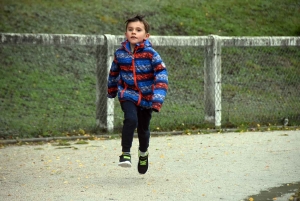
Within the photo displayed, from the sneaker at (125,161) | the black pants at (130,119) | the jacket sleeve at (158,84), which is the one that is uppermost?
the jacket sleeve at (158,84)

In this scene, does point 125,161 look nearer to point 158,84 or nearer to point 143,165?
point 143,165

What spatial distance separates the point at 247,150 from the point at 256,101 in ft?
15.6

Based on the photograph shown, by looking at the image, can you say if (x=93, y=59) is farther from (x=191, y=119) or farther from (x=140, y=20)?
(x=140, y=20)

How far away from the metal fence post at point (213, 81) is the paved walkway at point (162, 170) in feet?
4.20

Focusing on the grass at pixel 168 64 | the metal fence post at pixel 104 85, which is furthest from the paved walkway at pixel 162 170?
the grass at pixel 168 64

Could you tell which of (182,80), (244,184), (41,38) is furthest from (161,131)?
(244,184)

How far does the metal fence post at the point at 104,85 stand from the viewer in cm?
1133

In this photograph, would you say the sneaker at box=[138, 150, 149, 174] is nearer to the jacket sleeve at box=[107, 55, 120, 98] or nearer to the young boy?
the young boy

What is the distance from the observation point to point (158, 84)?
279 inches

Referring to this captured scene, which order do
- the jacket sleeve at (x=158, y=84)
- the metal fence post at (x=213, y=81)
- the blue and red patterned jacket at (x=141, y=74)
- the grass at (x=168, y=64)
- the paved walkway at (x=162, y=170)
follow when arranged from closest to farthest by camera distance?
the paved walkway at (x=162, y=170) < the jacket sleeve at (x=158, y=84) < the blue and red patterned jacket at (x=141, y=74) < the metal fence post at (x=213, y=81) < the grass at (x=168, y=64)

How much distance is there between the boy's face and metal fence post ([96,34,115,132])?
4062 mm

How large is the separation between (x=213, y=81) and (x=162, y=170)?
4496 millimetres

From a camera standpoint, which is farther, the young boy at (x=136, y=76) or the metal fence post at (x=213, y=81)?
the metal fence post at (x=213, y=81)

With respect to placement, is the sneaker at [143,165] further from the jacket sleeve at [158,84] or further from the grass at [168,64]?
the grass at [168,64]
